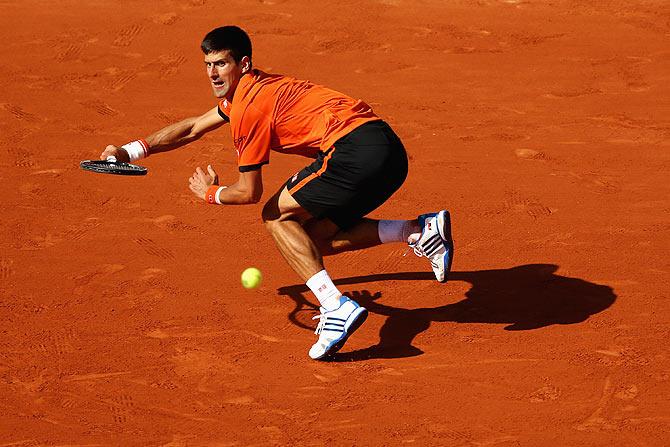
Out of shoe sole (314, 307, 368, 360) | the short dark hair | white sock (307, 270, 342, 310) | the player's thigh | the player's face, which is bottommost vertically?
shoe sole (314, 307, 368, 360)

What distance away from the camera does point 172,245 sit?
8586 mm

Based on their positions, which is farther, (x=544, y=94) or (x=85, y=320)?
(x=544, y=94)

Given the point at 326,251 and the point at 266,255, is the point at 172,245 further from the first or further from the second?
the point at 326,251

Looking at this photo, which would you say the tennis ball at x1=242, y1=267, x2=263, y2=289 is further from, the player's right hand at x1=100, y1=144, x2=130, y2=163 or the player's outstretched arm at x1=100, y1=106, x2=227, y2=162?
the player's right hand at x1=100, y1=144, x2=130, y2=163

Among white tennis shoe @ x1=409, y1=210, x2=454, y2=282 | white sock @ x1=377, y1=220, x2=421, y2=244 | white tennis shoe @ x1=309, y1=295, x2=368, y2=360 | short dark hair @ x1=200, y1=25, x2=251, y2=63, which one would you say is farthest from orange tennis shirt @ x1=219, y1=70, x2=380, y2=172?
white tennis shoe @ x1=309, y1=295, x2=368, y2=360

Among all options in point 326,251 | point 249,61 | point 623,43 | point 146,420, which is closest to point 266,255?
point 326,251

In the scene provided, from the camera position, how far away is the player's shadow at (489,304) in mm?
7277

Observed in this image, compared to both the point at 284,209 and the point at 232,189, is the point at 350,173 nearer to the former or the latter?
the point at 284,209

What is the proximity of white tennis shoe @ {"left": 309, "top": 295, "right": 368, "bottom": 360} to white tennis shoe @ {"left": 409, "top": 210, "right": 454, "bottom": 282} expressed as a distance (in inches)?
32.7

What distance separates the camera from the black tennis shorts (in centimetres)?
696

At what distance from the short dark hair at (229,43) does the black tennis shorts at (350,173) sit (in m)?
0.78

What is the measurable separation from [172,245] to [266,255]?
712 mm

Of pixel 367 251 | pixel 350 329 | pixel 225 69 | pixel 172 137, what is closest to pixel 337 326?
pixel 350 329

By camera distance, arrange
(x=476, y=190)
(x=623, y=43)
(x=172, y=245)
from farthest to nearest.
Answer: (x=623, y=43)
(x=476, y=190)
(x=172, y=245)
